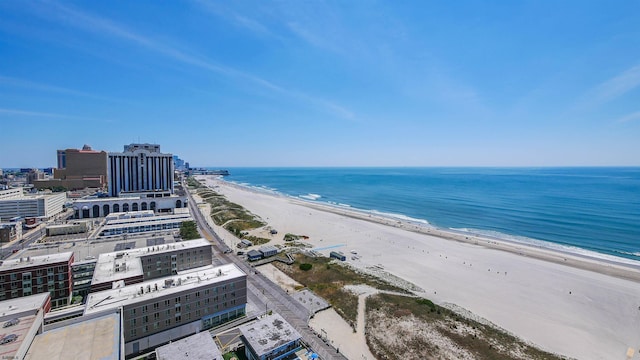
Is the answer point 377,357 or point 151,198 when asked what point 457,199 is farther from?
point 151,198

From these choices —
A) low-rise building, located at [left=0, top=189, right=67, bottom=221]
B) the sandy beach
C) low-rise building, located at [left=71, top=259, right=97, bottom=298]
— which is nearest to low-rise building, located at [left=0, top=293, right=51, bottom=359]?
low-rise building, located at [left=71, top=259, right=97, bottom=298]

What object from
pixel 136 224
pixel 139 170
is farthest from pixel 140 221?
pixel 139 170

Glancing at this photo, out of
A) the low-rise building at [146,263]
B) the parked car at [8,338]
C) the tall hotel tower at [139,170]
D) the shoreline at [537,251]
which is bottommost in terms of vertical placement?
the shoreline at [537,251]

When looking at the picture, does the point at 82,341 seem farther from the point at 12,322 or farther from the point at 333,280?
the point at 333,280

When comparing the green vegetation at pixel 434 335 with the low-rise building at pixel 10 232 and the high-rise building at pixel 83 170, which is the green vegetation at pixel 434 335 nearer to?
the low-rise building at pixel 10 232

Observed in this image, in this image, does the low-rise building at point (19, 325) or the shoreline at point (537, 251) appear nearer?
the low-rise building at point (19, 325)

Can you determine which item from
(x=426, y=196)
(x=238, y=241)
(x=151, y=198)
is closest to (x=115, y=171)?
(x=151, y=198)

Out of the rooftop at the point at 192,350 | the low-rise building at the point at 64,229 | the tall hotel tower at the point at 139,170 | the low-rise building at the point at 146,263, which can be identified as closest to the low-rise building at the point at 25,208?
the tall hotel tower at the point at 139,170
